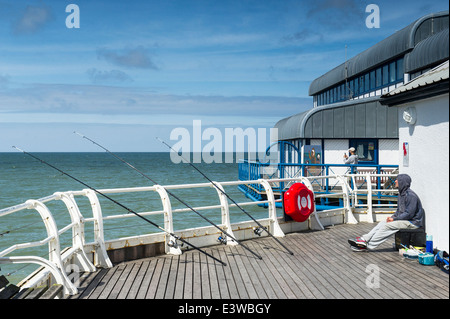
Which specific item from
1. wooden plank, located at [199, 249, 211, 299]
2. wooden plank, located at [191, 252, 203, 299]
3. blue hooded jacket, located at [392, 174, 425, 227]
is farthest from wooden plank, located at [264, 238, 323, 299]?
blue hooded jacket, located at [392, 174, 425, 227]

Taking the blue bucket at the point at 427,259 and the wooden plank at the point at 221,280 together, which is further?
the blue bucket at the point at 427,259

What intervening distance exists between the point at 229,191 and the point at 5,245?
2873cm

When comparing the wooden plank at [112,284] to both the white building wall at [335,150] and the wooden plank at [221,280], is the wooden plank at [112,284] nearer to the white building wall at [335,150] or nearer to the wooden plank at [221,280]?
the wooden plank at [221,280]

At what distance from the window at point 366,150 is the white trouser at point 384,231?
16047 millimetres

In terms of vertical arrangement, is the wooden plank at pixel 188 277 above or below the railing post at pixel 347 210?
below

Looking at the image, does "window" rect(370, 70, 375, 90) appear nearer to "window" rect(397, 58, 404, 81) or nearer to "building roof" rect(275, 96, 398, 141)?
"window" rect(397, 58, 404, 81)

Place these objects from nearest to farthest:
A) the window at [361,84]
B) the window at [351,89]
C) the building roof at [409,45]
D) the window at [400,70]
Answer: the building roof at [409,45]
the window at [400,70]
the window at [361,84]
the window at [351,89]

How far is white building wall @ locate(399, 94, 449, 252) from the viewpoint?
24.6 ft

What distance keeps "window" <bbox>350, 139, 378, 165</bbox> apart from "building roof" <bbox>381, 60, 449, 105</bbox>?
1485cm

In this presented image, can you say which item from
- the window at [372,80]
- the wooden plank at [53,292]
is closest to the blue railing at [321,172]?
the window at [372,80]

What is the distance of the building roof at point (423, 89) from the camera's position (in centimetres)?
728

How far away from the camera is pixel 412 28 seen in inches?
934
